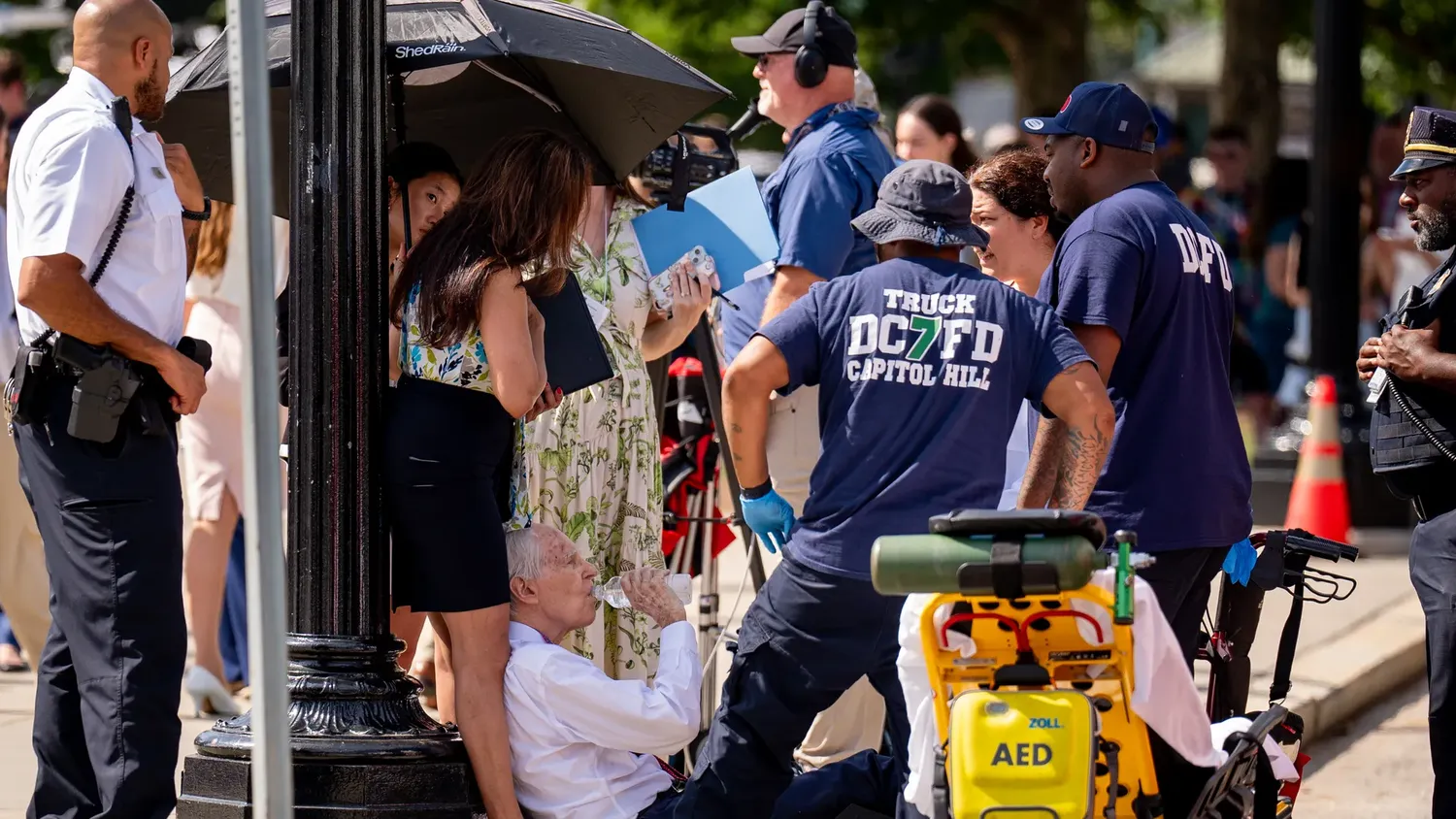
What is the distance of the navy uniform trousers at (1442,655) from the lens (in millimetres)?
5211

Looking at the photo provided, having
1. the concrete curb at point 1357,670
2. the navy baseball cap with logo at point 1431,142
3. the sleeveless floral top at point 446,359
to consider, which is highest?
the navy baseball cap with logo at point 1431,142

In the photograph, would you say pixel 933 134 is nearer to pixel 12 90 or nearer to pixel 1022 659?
pixel 12 90

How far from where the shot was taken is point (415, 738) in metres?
4.89

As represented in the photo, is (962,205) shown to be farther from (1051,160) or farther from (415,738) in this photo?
(415,738)

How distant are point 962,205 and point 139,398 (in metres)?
2.04

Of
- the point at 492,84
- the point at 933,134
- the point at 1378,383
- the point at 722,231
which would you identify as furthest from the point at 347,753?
the point at 933,134

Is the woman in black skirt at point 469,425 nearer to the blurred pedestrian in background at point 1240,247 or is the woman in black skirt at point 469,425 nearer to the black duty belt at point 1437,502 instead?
the black duty belt at point 1437,502

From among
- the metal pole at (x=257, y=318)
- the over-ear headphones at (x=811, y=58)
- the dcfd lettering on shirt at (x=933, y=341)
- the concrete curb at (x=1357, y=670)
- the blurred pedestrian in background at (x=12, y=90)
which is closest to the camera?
the metal pole at (x=257, y=318)

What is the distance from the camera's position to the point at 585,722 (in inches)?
193

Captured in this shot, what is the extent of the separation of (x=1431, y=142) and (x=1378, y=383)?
2.17 feet

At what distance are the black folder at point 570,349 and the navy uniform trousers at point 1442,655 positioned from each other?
2215mm

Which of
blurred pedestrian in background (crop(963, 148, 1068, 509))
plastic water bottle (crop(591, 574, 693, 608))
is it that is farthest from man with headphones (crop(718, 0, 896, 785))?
plastic water bottle (crop(591, 574, 693, 608))

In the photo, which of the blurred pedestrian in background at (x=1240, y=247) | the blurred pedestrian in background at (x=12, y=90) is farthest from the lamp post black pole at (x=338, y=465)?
the blurred pedestrian in background at (x=1240, y=247)

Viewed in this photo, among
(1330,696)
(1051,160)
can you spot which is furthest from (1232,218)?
(1051,160)
